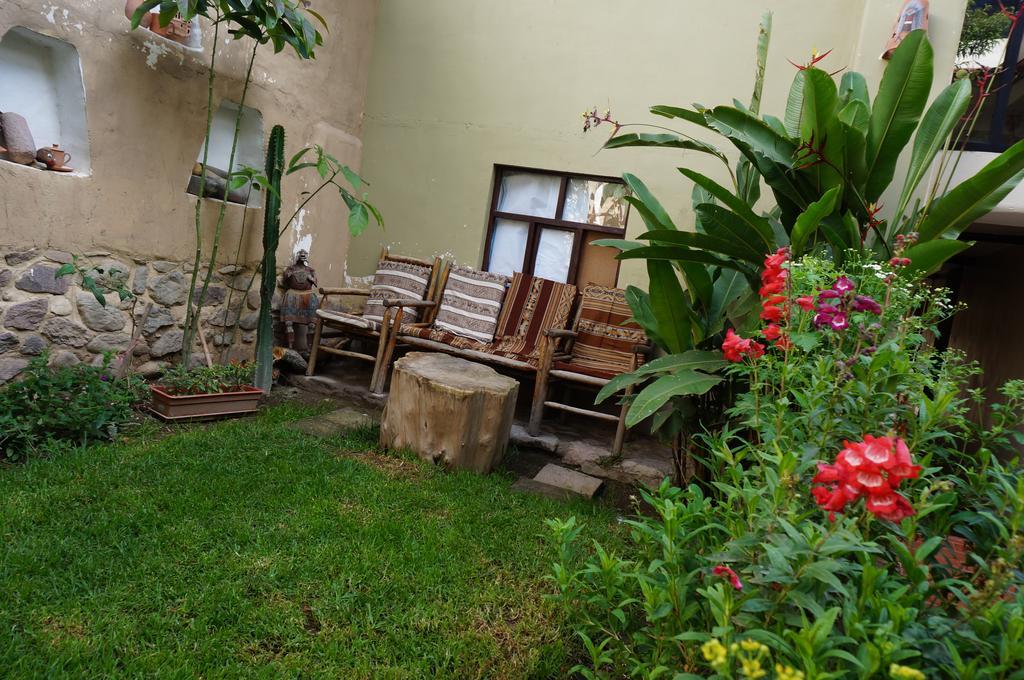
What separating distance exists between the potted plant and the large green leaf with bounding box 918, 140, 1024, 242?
362cm

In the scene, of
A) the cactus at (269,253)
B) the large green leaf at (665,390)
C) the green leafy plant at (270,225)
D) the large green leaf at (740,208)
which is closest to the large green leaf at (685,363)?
the large green leaf at (665,390)

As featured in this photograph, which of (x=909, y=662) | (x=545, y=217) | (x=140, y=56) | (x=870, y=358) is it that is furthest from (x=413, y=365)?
(x=909, y=662)

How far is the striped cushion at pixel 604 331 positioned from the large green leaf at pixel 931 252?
2074 millimetres

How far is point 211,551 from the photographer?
86.6 inches

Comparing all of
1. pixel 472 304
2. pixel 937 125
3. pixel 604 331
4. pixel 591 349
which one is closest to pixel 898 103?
pixel 937 125

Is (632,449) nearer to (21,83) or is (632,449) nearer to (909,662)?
(909,662)

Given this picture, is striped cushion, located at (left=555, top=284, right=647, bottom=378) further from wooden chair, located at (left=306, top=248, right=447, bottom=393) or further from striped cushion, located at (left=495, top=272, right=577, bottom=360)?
wooden chair, located at (left=306, top=248, right=447, bottom=393)

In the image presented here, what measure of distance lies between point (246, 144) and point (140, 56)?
0.99 meters

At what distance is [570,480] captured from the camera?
3.47 metres

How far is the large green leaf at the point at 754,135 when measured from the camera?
2.53 metres

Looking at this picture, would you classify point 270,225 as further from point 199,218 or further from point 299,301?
point 299,301

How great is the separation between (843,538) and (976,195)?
1977mm

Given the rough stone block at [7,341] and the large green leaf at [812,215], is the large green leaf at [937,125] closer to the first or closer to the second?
the large green leaf at [812,215]

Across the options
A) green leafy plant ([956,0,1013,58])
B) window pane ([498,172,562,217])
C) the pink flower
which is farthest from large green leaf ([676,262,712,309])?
green leafy plant ([956,0,1013,58])
